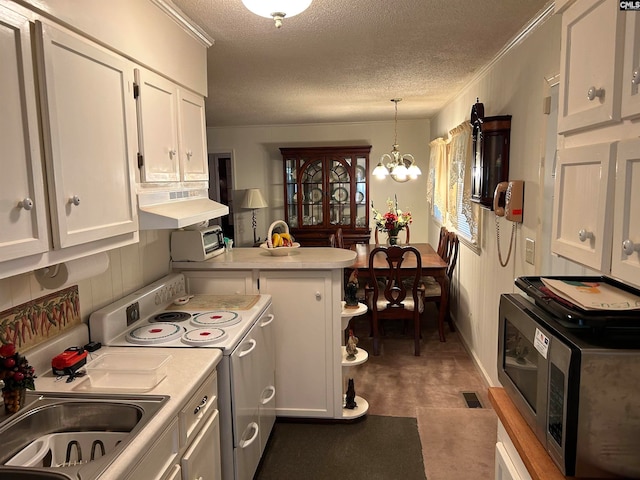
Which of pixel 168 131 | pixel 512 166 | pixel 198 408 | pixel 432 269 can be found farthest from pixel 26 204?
pixel 432 269

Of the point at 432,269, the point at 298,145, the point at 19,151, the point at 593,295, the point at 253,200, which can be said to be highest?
the point at 298,145

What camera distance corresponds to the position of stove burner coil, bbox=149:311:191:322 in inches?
90.3

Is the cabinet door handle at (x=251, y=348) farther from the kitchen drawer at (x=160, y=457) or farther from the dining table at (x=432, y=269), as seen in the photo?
the dining table at (x=432, y=269)

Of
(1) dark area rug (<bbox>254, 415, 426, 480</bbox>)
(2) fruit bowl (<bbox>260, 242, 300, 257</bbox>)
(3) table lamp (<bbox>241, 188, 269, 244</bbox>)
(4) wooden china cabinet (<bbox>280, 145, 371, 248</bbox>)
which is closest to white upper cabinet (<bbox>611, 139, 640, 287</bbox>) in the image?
(1) dark area rug (<bbox>254, 415, 426, 480</bbox>)

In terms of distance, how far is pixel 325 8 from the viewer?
2176 mm

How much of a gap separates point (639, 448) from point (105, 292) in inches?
80.2

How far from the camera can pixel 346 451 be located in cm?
266

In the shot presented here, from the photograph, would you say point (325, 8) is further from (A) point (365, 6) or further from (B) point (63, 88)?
(B) point (63, 88)

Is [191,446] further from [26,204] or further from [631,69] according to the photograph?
[631,69]

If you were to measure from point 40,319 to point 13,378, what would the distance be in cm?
40

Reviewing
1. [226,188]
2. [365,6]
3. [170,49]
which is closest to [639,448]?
[365,6]

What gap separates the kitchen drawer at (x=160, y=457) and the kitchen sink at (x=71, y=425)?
80 millimetres

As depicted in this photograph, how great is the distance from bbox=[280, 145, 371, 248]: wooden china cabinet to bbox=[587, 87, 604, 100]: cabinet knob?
5.15m

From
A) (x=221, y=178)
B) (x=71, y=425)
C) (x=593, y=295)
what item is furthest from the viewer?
(x=221, y=178)
